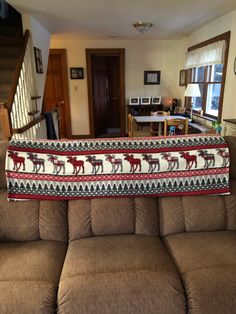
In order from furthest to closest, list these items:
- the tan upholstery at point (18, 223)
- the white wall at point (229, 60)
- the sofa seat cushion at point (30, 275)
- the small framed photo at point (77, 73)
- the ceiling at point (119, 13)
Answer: the small framed photo at point (77, 73) < the white wall at point (229, 60) < the ceiling at point (119, 13) < the tan upholstery at point (18, 223) < the sofa seat cushion at point (30, 275)

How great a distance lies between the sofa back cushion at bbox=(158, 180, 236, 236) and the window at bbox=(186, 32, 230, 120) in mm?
2722

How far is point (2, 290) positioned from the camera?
3.51 ft

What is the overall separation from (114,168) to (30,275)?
75cm

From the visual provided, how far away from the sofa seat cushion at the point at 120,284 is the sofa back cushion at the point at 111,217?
207 mm

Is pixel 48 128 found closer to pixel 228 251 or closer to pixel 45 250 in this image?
pixel 45 250

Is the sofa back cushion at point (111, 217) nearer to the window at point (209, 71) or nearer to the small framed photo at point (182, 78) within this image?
the window at point (209, 71)

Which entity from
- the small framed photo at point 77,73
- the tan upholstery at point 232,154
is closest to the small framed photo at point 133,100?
the small framed photo at point 77,73

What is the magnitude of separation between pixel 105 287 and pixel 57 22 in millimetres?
4024

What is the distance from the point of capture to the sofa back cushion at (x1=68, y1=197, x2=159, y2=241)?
4.90ft

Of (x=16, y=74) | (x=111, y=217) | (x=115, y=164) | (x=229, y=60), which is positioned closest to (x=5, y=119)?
(x=16, y=74)

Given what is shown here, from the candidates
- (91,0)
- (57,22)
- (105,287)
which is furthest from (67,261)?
(57,22)

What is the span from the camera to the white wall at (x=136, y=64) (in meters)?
5.51

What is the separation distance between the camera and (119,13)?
3408mm

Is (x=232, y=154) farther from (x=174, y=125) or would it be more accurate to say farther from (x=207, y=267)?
(x=174, y=125)
